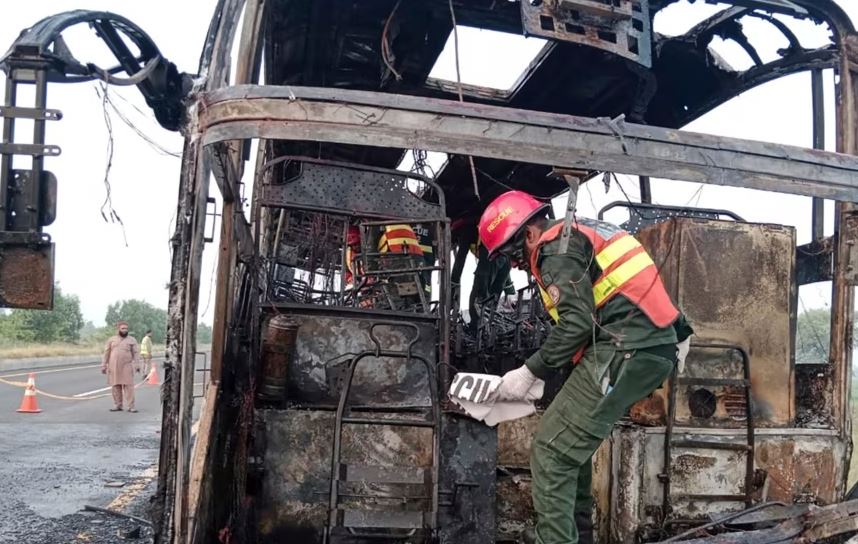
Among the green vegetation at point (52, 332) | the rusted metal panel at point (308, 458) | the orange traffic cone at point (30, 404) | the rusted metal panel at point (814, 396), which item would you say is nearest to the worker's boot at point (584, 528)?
the rusted metal panel at point (308, 458)

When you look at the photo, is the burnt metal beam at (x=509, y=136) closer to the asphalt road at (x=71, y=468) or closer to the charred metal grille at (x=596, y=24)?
the charred metal grille at (x=596, y=24)

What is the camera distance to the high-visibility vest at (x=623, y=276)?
2.98 m

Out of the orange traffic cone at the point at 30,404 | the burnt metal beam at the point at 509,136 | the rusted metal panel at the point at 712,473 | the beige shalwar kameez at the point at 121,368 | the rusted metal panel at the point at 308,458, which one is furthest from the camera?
the beige shalwar kameez at the point at 121,368

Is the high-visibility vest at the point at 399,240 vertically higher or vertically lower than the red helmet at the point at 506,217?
higher

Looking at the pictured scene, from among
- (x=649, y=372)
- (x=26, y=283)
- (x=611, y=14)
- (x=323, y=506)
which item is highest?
(x=611, y=14)

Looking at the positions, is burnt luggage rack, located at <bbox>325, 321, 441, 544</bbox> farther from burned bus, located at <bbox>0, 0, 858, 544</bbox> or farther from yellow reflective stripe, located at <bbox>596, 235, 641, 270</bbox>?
yellow reflective stripe, located at <bbox>596, 235, 641, 270</bbox>

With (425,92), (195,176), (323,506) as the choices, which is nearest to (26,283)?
(195,176)

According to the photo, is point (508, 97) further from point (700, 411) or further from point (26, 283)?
point (26, 283)

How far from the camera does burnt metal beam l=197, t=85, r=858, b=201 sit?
9.15 feet

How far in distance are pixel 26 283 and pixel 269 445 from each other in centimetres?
129

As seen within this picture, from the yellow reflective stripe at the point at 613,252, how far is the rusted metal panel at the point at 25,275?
7.84ft

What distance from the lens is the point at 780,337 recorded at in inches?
159

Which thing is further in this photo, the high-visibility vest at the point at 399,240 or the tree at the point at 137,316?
→ the tree at the point at 137,316

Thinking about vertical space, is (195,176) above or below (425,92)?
below
